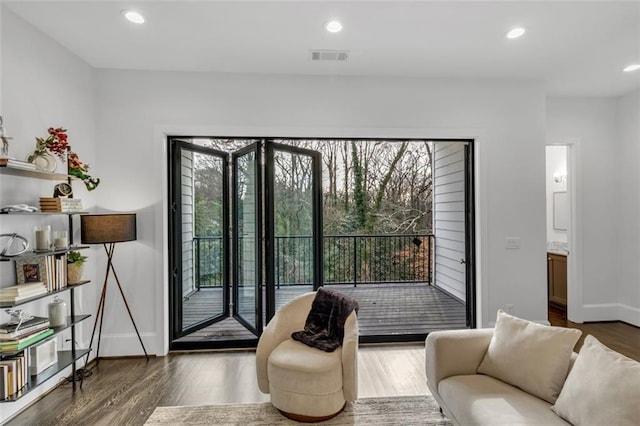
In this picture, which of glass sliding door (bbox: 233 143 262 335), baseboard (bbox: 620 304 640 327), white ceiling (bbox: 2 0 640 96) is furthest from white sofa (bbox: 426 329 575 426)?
baseboard (bbox: 620 304 640 327)

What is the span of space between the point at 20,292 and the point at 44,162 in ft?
3.23

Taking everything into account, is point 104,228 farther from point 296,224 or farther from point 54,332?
point 296,224

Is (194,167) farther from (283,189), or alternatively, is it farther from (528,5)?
(528,5)

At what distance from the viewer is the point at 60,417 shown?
2.36m

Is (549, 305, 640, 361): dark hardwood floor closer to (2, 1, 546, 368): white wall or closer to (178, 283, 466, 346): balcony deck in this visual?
(2, 1, 546, 368): white wall

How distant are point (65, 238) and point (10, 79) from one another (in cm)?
125

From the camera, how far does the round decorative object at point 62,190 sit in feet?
8.71

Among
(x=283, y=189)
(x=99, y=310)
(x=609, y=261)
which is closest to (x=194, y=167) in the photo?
(x=283, y=189)

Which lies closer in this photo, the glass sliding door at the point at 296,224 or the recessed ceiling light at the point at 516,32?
the recessed ceiling light at the point at 516,32

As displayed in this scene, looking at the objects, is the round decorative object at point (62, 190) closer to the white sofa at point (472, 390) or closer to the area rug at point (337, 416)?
the area rug at point (337, 416)

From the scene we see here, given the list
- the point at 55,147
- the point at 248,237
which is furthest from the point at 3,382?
the point at 248,237

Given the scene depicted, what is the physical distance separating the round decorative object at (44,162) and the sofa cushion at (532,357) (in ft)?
11.4

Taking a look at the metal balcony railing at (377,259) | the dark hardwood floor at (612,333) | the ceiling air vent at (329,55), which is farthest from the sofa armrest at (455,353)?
the metal balcony railing at (377,259)

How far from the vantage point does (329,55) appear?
3.07 meters
